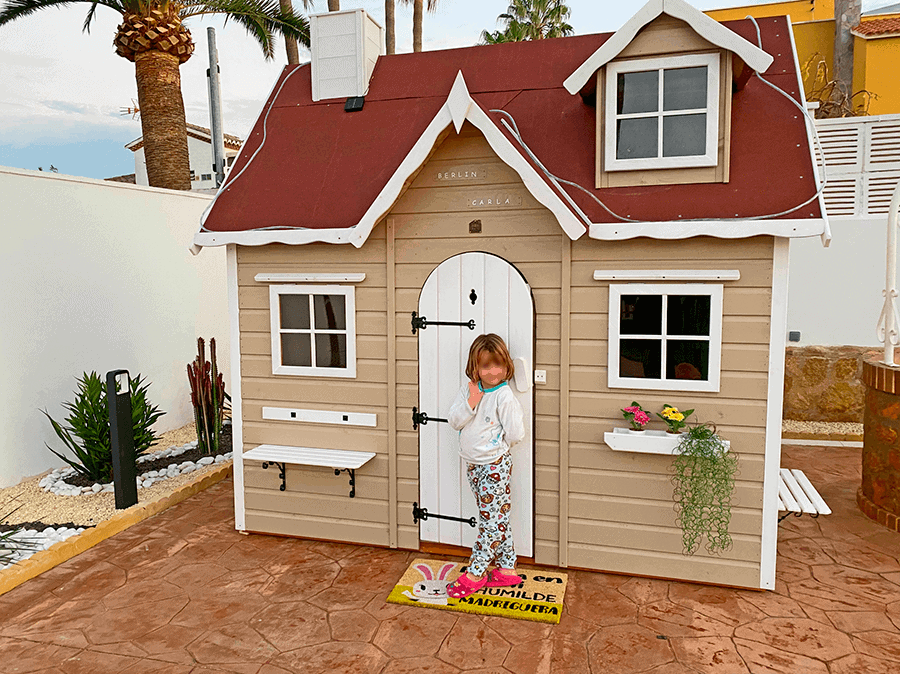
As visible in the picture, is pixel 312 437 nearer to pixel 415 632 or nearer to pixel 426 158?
pixel 415 632

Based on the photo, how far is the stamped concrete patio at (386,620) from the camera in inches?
143

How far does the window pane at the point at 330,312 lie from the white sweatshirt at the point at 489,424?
1.38 meters

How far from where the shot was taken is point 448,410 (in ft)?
15.6

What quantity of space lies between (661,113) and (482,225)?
4.91 feet

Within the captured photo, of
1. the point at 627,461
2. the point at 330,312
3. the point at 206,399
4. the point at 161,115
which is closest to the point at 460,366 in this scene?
the point at 330,312

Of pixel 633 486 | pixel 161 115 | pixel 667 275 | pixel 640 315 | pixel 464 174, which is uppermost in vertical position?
pixel 161 115

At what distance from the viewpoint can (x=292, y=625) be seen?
4039mm

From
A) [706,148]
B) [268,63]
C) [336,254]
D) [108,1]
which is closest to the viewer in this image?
[706,148]

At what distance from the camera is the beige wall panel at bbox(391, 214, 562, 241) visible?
4.55 meters

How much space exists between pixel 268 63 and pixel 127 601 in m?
16.5

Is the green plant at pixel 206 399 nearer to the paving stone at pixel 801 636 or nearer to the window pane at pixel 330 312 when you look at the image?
the window pane at pixel 330 312

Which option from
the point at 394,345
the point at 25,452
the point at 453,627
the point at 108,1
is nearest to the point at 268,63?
the point at 108,1

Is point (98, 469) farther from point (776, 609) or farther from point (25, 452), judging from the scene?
point (776, 609)

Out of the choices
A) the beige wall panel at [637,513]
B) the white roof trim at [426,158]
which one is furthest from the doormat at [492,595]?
the white roof trim at [426,158]
